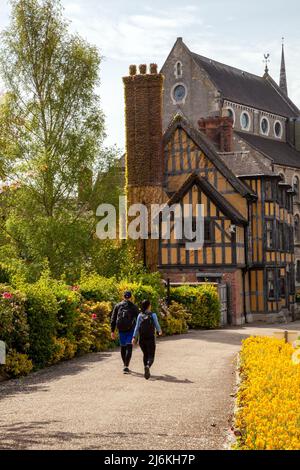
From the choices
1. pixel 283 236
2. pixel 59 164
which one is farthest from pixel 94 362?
pixel 283 236

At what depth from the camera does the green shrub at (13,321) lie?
12938 millimetres

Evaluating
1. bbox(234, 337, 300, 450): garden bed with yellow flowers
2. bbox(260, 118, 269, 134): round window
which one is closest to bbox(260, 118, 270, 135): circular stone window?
bbox(260, 118, 269, 134): round window

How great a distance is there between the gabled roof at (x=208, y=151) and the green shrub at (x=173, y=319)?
8840mm

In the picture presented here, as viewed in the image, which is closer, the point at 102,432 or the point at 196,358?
the point at 102,432

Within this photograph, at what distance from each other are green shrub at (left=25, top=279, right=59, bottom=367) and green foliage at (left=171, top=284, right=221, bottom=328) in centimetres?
1151

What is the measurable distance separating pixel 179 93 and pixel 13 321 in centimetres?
3605

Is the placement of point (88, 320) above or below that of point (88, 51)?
below

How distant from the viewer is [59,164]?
27531 millimetres

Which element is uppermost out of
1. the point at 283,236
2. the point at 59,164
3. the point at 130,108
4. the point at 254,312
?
the point at 130,108

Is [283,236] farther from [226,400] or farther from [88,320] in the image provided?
[226,400]

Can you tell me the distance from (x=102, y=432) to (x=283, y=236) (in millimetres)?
29504

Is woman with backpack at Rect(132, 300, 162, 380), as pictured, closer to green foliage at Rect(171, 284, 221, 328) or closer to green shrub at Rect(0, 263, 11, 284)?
green shrub at Rect(0, 263, 11, 284)

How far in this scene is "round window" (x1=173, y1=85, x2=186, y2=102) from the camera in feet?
155

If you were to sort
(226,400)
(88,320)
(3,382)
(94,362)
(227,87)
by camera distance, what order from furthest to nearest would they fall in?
(227,87), (88,320), (94,362), (3,382), (226,400)
